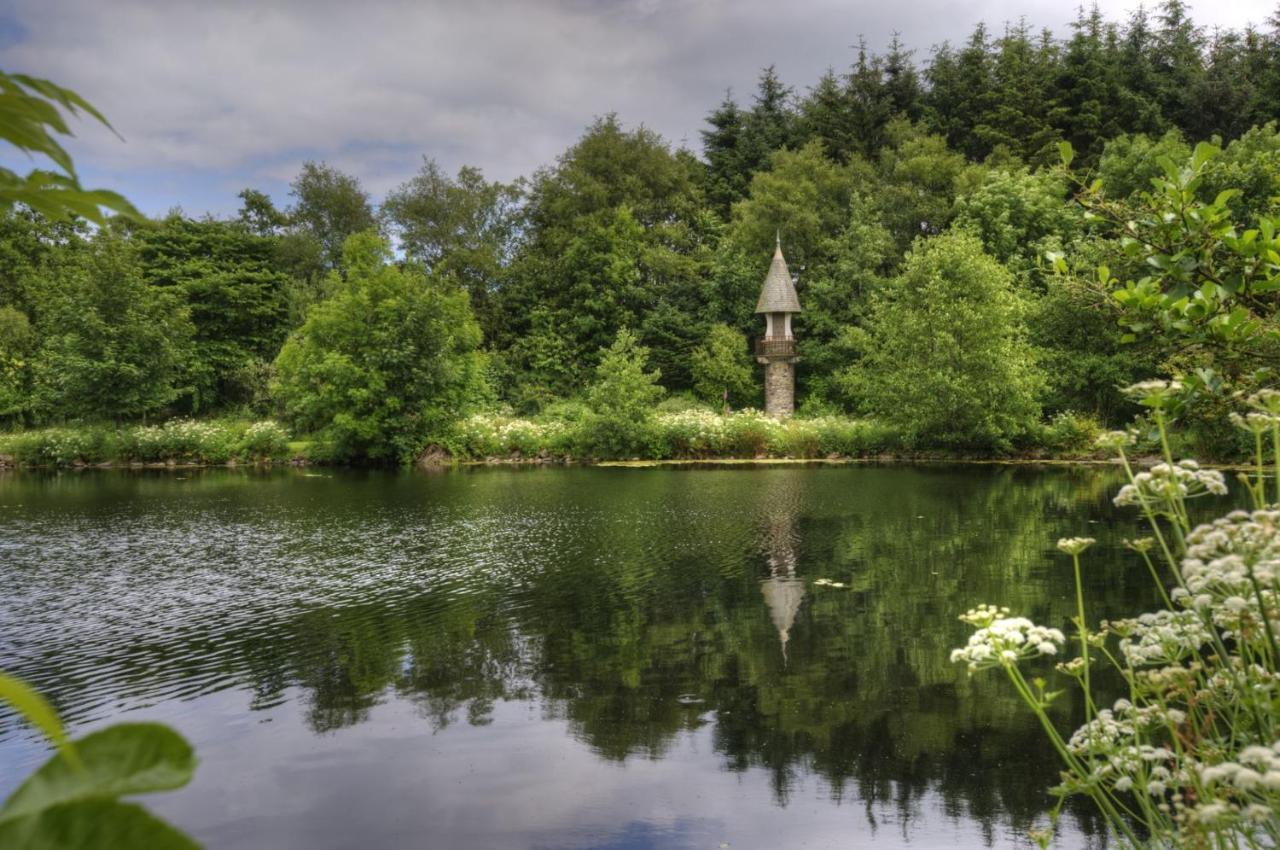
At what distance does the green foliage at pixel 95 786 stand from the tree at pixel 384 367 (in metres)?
28.0

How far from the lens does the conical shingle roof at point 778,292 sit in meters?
34.2

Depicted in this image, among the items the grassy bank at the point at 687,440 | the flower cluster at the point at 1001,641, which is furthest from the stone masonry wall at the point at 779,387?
the flower cluster at the point at 1001,641

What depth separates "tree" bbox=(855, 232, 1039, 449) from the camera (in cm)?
2531

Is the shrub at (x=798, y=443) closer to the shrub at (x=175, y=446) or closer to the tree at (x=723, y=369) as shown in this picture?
the tree at (x=723, y=369)

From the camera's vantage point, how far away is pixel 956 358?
85.1 feet

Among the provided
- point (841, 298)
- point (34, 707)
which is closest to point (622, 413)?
point (841, 298)

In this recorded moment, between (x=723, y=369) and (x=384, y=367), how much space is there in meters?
12.8

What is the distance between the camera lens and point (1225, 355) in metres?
3.54

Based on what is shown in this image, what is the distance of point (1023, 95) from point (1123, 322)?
137 ft

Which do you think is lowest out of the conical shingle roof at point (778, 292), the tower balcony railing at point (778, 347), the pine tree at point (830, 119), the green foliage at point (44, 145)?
the green foliage at point (44, 145)

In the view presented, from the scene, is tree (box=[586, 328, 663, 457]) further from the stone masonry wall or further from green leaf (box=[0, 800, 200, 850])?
green leaf (box=[0, 800, 200, 850])

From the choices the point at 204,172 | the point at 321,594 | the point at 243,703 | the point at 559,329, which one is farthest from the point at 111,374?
the point at 243,703

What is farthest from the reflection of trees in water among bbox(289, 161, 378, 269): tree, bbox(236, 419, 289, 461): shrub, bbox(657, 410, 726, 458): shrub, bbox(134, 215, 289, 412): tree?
bbox(289, 161, 378, 269): tree

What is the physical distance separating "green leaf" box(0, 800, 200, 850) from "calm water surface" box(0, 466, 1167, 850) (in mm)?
4762
